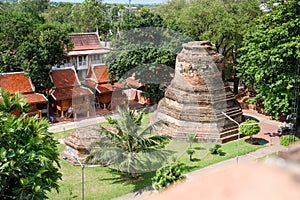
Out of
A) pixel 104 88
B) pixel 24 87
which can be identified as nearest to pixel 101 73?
pixel 104 88

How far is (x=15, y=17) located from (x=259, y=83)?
20634 millimetres

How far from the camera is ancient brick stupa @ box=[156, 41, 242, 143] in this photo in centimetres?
2189

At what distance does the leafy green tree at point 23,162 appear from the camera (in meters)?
9.52

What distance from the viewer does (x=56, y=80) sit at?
27.4 meters

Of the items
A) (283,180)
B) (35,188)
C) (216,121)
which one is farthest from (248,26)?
(283,180)

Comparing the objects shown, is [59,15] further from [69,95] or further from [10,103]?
[10,103]

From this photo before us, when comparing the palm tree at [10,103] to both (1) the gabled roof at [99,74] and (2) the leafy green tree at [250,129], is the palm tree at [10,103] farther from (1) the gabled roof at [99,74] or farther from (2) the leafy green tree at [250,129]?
(1) the gabled roof at [99,74]

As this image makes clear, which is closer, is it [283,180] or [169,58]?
[283,180]

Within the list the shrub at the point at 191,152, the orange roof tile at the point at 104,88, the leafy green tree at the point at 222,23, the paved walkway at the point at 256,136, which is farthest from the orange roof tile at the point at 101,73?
the shrub at the point at 191,152

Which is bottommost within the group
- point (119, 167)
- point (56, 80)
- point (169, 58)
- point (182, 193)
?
point (119, 167)

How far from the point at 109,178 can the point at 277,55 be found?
36.3 ft

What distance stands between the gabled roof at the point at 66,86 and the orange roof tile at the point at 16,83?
1801mm

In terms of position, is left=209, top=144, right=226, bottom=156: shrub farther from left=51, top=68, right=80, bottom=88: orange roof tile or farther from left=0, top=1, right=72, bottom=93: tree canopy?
left=0, top=1, right=72, bottom=93: tree canopy

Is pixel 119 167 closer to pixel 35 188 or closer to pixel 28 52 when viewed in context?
pixel 35 188
